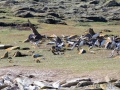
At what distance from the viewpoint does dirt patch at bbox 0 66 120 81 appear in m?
13.0

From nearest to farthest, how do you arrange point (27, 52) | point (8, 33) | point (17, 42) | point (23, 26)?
1. point (27, 52)
2. point (17, 42)
3. point (8, 33)
4. point (23, 26)

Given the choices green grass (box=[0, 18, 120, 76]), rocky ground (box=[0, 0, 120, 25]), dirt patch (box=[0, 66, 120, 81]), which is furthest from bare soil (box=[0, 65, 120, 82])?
rocky ground (box=[0, 0, 120, 25])

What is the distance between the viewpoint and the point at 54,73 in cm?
1427

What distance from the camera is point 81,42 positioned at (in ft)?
77.6

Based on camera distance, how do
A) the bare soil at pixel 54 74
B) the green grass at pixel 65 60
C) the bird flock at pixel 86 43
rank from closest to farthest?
the bare soil at pixel 54 74, the green grass at pixel 65 60, the bird flock at pixel 86 43

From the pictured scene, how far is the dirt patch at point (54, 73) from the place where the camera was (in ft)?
42.6

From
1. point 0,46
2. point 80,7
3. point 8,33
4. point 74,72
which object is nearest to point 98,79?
point 74,72

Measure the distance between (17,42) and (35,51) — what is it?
537 cm

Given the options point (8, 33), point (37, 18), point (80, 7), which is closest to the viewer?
point (8, 33)

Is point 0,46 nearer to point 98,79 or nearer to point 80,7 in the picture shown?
point 98,79

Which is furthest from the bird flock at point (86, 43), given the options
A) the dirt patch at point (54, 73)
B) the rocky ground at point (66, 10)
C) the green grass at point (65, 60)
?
the rocky ground at point (66, 10)

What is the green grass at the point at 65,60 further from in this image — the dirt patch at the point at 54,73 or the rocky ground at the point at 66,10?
the rocky ground at the point at 66,10

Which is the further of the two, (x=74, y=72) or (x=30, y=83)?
(x=74, y=72)

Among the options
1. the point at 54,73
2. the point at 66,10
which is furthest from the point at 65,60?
the point at 66,10
